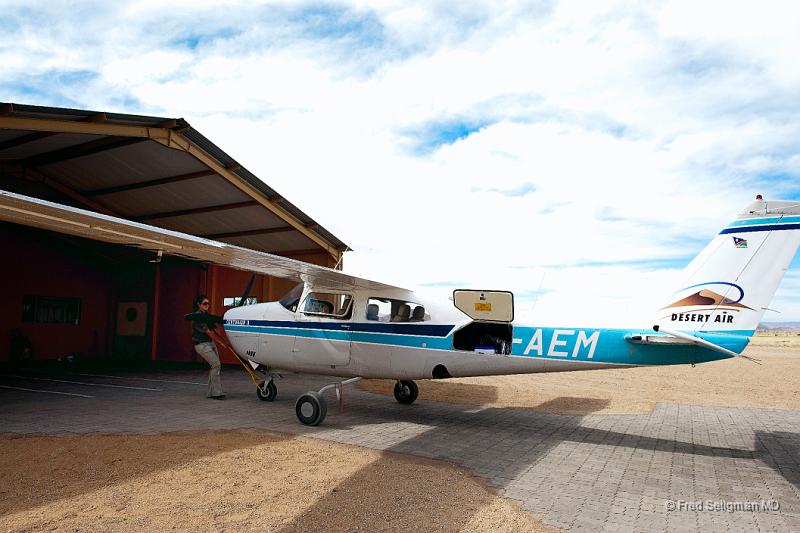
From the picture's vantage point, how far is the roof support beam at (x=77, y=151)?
12.1 meters

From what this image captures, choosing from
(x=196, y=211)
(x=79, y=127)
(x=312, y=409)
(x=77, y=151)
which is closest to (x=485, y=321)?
(x=312, y=409)

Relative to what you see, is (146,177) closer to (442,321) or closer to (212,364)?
(212,364)

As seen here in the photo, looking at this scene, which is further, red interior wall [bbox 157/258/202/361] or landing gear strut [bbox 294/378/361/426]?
red interior wall [bbox 157/258/202/361]

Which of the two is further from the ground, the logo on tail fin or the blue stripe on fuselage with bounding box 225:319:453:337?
the logo on tail fin

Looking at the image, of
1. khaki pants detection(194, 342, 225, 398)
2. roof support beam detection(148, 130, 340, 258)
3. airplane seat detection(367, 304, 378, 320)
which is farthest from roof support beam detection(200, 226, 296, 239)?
airplane seat detection(367, 304, 378, 320)

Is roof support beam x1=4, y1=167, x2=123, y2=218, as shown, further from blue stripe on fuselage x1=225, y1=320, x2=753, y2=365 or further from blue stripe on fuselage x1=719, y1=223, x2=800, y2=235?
blue stripe on fuselage x1=719, y1=223, x2=800, y2=235

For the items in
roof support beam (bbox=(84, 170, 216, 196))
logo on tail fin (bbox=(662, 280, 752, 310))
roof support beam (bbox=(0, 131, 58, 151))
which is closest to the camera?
logo on tail fin (bbox=(662, 280, 752, 310))

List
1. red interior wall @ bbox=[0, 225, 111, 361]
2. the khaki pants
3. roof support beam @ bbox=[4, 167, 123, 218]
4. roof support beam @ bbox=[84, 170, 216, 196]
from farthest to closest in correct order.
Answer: red interior wall @ bbox=[0, 225, 111, 361] → roof support beam @ bbox=[4, 167, 123, 218] → roof support beam @ bbox=[84, 170, 216, 196] → the khaki pants

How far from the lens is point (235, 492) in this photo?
5.32 meters

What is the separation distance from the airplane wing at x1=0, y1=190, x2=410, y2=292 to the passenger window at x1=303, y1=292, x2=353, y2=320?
0.31 metres

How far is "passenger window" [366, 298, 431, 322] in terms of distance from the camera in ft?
30.8

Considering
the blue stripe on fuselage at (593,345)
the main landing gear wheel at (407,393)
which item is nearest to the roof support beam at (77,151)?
the blue stripe on fuselage at (593,345)

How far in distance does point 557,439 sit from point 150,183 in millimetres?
12560

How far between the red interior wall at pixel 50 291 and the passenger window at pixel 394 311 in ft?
50.3
